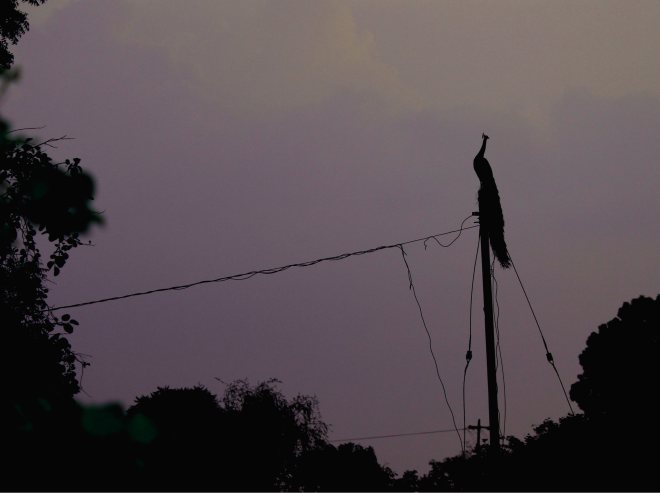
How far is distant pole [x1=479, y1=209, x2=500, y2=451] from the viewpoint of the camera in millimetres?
11899

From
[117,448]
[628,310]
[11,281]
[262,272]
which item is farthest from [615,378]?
[11,281]

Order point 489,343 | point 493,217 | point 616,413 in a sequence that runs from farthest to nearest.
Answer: point 493,217 → point 489,343 → point 616,413

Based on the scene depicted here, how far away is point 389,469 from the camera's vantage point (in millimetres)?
52594

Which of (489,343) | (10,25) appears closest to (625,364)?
(489,343)

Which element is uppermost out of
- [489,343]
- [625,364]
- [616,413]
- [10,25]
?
[10,25]

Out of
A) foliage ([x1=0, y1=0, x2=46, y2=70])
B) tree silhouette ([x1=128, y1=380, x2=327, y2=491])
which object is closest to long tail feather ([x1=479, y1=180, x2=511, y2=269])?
foliage ([x1=0, y1=0, x2=46, y2=70])

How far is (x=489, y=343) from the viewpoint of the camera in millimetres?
12430

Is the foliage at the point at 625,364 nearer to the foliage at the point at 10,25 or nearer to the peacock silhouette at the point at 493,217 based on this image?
the peacock silhouette at the point at 493,217

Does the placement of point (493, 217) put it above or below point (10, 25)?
below

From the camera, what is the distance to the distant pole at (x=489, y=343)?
39.0ft

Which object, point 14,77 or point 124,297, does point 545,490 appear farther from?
point 14,77

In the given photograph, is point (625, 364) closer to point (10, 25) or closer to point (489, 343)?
point (489, 343)

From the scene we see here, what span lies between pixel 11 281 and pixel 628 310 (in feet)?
34.5

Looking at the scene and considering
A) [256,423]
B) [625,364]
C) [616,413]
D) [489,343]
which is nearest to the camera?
[625,364]
